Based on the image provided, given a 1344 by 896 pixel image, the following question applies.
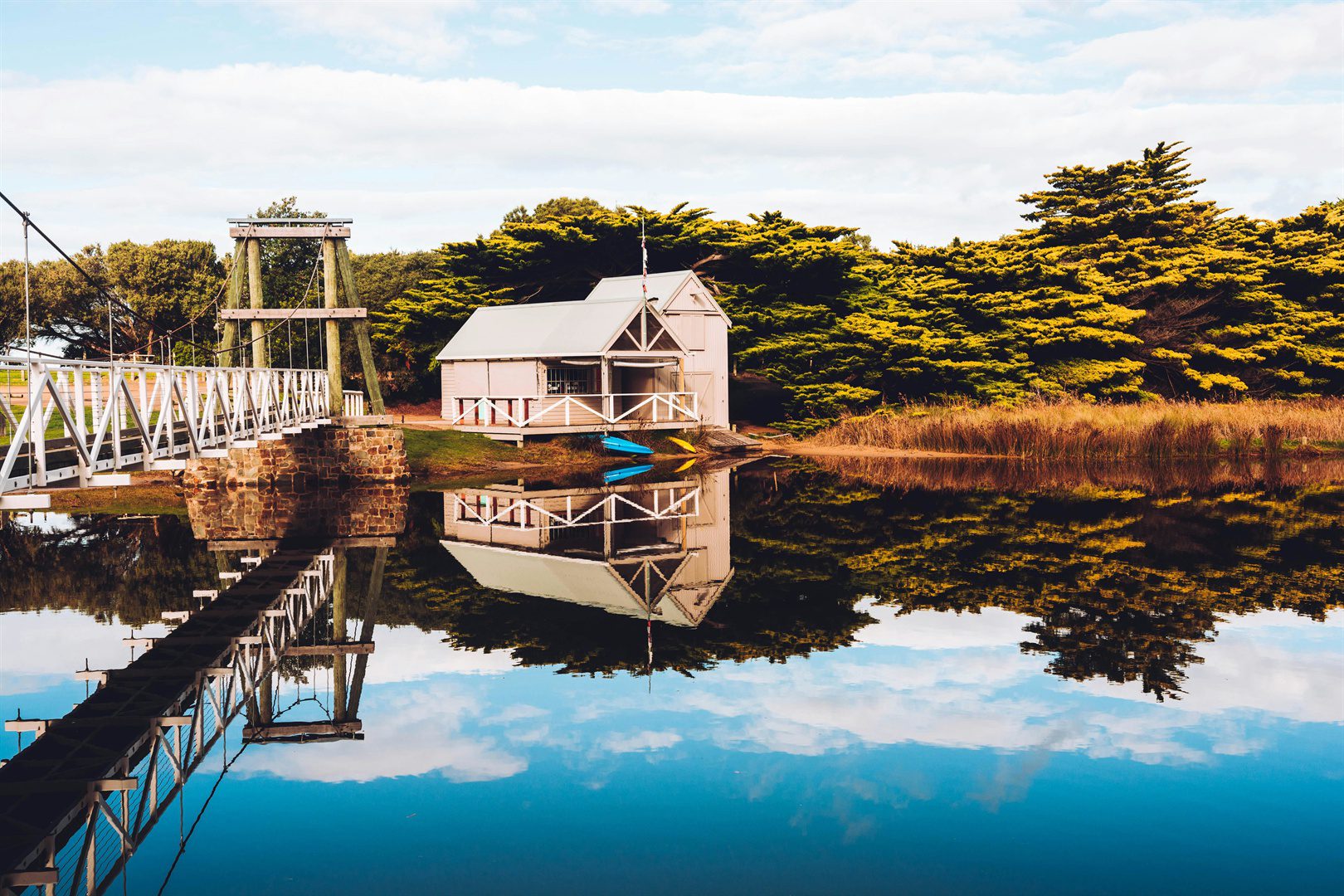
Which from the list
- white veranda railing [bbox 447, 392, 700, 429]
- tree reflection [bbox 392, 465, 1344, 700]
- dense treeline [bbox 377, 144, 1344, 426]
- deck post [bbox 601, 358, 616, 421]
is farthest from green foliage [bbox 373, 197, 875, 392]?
tree reflection [bbox 392, 465, 1344, 700]

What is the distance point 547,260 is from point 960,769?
42106 mm

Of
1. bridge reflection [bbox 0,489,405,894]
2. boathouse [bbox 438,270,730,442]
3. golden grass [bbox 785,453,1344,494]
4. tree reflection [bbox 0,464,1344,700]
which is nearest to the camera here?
bridge reflection [bbox 0,489,405,894]

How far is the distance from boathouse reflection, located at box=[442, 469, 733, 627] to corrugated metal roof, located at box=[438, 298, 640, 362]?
913cm

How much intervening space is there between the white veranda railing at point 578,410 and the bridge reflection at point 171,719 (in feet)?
73.2

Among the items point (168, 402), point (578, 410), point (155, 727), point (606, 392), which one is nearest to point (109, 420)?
point (168, 402)

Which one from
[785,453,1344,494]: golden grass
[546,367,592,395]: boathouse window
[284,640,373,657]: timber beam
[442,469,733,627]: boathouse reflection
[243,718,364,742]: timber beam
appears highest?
[546,367,592,395]: boathouse window

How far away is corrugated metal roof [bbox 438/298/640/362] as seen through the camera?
39.0 metres

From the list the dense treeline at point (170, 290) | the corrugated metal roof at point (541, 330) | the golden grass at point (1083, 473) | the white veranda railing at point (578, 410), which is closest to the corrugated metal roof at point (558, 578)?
the golden grass at point (1083, 473)

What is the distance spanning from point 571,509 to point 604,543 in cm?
517

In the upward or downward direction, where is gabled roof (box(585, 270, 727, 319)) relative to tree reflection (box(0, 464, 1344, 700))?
upward

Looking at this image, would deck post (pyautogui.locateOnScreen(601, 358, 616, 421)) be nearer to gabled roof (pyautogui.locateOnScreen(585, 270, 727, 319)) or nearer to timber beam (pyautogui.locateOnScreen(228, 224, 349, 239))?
gabled roof (pyautogui.locateOnScreen(585, 270, 727, 319))

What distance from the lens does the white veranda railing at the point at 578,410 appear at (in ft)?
129

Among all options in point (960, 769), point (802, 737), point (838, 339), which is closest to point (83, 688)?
point (802, 737)

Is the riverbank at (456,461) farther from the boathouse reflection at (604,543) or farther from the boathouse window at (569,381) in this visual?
the boathouse reflection at (604,543)
